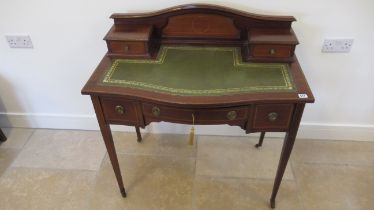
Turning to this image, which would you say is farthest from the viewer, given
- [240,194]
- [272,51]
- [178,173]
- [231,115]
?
[178,173]

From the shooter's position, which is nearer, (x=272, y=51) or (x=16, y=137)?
(x=272, y=51)

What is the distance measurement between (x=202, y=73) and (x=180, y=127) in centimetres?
80

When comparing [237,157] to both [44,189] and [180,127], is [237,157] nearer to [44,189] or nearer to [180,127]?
[180,127]

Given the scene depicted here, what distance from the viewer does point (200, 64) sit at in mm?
1157

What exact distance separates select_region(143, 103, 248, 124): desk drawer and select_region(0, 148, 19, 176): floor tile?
1.17 metres

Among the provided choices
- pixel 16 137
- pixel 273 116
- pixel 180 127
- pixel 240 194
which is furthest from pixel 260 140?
pixel 16 137

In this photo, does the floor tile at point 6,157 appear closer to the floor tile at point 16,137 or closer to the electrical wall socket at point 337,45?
the floor tile at point 16,137

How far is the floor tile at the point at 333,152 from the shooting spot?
5.52 ft

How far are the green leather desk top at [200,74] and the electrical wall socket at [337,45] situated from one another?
42cm

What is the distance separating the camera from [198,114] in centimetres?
105

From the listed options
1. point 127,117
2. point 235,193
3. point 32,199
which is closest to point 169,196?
point 235,193

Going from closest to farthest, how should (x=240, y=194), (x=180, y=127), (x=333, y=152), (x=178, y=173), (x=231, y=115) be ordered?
(x=231, y=115)
(x=240, y=194)
(x=178, y=173)
(x=333, y=152)
(x=180, y=127)

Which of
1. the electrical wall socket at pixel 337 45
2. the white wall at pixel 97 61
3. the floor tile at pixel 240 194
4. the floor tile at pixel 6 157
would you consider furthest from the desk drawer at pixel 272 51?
the floor tile at pixel 6 157

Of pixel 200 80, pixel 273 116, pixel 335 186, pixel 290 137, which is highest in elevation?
pixel 200 80
